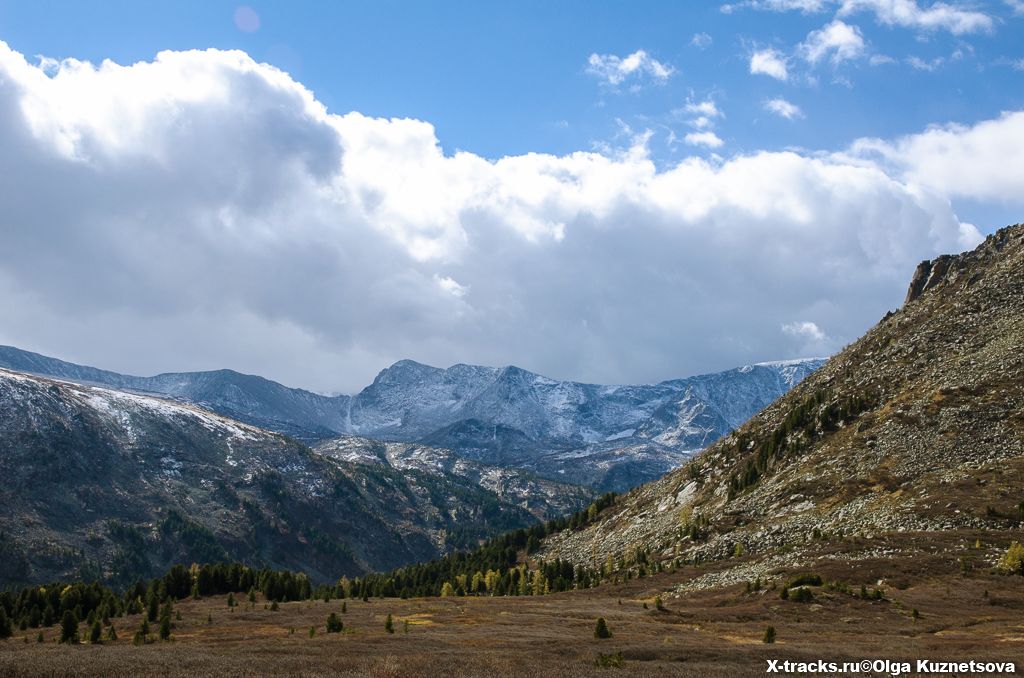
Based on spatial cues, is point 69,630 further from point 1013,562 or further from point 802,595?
point 1013,562

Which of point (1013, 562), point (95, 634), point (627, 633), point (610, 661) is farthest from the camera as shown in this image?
point (1013, 562)

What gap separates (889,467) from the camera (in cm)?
13475

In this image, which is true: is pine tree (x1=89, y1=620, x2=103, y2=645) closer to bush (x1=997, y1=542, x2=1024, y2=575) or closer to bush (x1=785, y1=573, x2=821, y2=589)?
bush (x1=785, y1=573, x2=821, y2=589)

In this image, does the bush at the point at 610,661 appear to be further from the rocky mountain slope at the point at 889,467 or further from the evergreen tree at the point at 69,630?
the rocky mountain slope at the point at 889,467

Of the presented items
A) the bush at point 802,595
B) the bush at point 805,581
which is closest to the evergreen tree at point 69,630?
the bush at point 802,595

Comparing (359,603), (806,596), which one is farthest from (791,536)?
(359,603)

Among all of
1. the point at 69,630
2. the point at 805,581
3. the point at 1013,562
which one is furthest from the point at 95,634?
the point at 1013,562

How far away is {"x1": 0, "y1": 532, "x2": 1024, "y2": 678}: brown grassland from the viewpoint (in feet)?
177

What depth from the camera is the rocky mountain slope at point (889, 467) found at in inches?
4333

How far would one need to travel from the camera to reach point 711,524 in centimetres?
14962

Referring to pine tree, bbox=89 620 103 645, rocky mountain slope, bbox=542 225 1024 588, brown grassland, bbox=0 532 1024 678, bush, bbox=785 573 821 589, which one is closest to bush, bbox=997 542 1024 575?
brown grassland, bbox=0 532 1024 678

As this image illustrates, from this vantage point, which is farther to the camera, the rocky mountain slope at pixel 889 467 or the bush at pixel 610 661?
the rocky mountain slope at pixel 889 467

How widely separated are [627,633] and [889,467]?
277 feet

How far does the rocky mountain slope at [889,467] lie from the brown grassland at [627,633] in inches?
249
